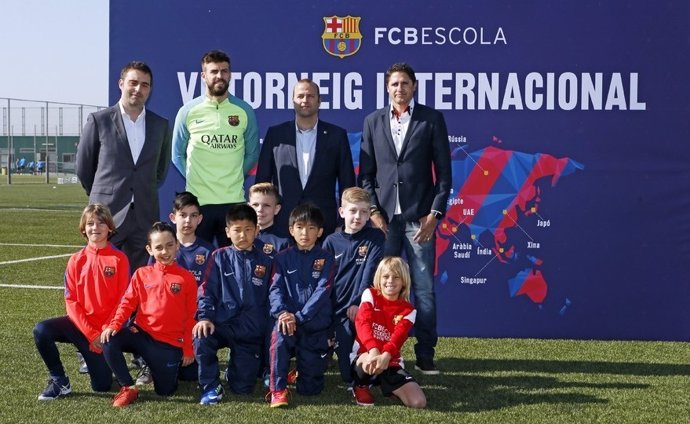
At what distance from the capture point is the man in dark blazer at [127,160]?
5.70 metres

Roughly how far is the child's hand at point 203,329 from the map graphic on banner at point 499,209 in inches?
103

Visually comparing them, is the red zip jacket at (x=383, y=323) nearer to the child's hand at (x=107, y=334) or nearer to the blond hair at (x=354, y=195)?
the blond hair at (x=354, y=195)

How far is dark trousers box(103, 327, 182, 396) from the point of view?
4980 millimetres

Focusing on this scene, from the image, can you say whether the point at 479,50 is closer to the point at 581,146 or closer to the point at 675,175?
the point at 581,146

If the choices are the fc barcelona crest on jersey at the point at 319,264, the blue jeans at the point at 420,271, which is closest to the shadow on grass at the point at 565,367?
the blue jeans at the point at 420,271

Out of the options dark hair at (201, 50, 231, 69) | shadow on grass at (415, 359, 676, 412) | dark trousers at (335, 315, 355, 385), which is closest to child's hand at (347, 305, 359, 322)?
dark trousers at (335, 315, 355, 385)

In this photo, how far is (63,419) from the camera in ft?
15.1

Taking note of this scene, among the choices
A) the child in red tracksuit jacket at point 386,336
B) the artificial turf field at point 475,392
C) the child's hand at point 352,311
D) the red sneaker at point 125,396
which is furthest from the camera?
the child's hand at point 352,311

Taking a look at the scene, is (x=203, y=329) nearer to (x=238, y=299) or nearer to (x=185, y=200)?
(x=238, y=299)

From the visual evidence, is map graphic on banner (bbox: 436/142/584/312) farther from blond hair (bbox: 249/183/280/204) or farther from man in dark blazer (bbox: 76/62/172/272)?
man in dark blazer (bbox: 76/62/172/272)

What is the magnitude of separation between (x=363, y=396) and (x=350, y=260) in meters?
0.89

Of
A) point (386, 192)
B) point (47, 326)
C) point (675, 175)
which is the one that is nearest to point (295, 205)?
point (386, 192)

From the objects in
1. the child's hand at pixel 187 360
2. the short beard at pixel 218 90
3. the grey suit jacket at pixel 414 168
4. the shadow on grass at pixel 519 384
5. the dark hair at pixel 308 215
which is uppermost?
the short beard at pixel 218 90

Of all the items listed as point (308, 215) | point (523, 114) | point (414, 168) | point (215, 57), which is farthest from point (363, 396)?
point (523, 114)
